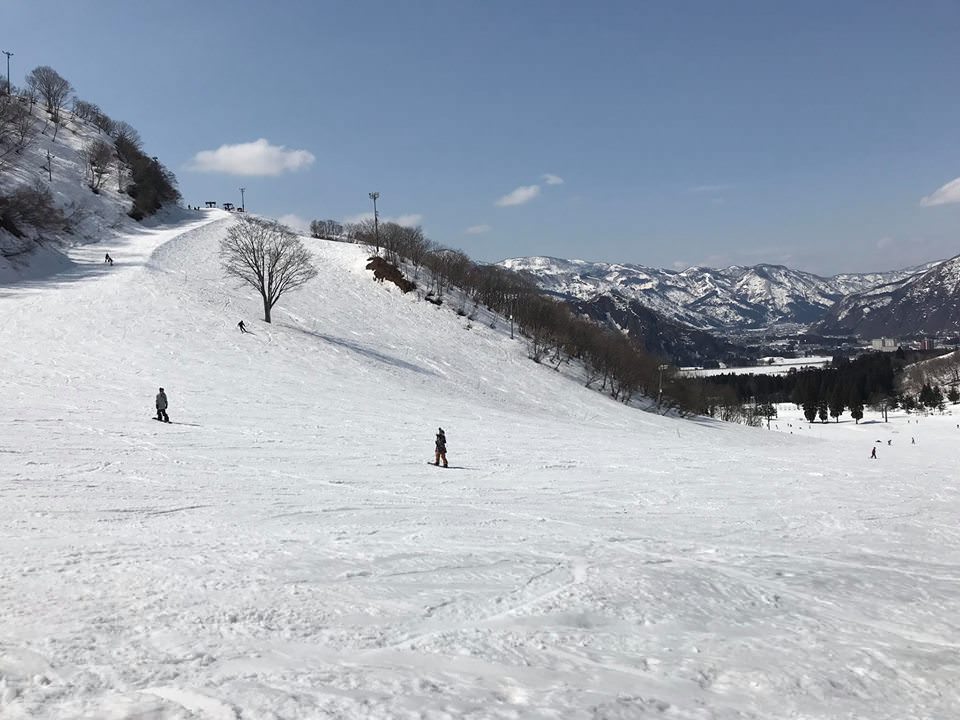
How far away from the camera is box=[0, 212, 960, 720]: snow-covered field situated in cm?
605

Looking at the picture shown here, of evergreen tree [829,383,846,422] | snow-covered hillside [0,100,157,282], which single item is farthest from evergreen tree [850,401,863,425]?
snow-covered hillside [0,100,157,282]

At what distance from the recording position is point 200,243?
3243 inches

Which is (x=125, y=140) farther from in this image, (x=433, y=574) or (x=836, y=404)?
(x=836, y=404)

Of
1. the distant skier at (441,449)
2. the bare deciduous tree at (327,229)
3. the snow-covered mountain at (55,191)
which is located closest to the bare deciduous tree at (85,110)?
the snow-covered mountain at (55,191)

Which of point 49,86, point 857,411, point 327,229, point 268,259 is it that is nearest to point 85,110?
point 49,86

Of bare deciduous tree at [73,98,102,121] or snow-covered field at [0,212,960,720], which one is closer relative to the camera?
snow-covered field at [0,212,960,720]

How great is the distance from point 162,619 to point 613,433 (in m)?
33.1

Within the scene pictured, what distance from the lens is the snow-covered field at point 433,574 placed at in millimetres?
6051

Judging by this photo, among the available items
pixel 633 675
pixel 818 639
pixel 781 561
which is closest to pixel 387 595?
pixel 633 675

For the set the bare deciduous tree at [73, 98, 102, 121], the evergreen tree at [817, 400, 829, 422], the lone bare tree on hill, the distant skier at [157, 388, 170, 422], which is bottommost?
the evergreen tree at [817, 400, 829, 422]

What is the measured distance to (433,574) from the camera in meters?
9.55

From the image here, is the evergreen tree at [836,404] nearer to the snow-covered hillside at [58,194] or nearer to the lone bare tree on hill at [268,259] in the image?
the lone bare tree on hill at [268,259]

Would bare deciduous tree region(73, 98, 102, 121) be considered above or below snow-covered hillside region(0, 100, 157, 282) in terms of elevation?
above

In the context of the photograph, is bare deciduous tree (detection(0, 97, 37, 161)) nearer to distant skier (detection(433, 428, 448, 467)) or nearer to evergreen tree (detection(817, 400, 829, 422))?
distant skier (detection(433, 428, 448, 467))
